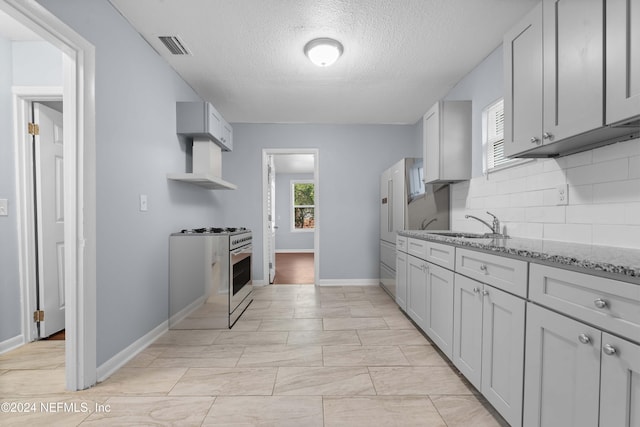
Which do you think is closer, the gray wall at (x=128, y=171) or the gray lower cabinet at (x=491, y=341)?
the gray lower cabinet at (x=491, y=341)

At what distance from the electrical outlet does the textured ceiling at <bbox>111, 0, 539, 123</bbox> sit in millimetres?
1268

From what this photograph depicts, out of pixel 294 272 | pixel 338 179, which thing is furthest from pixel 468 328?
pixel 294 272

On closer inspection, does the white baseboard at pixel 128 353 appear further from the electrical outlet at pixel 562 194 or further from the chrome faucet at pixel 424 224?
the electrical outlet at pixel 562 194

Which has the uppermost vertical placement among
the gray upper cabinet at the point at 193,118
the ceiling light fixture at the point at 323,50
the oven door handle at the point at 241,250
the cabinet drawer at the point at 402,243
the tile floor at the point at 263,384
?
the ceiling light fixture at the point at 323,50

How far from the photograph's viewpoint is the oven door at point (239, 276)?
2928 millimetres

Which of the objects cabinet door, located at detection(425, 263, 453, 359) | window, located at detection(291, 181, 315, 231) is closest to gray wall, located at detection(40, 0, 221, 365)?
cabinet door, located at detection(425, 263, 453, 359)

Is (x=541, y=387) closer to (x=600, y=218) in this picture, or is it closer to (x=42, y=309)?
(x=600, y=218)

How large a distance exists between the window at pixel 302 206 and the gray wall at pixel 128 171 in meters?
6.50

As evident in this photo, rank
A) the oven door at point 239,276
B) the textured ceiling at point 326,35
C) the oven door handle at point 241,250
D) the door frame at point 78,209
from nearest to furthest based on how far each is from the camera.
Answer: the door frame at point 78,209 → the textured ceiling at point 326,35 → the oven door at point 239,276 → the oven door handle at point 241,250

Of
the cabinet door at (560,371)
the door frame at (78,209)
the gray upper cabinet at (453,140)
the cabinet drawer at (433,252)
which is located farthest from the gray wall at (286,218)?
the cabinet door at (560,371)

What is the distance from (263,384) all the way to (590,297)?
1.72 m

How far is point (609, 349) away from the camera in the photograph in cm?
92

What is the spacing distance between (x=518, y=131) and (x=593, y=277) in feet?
3.56

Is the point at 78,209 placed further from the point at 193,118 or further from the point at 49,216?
the point at 193,118
